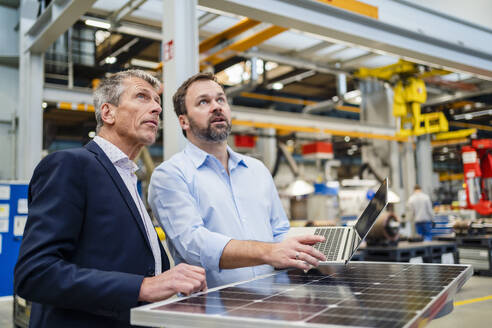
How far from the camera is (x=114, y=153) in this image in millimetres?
1685

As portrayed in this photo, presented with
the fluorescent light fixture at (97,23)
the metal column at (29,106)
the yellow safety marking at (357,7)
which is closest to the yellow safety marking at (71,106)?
the metal column at (29,106)

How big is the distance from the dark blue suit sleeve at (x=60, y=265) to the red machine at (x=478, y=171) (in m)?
8.58

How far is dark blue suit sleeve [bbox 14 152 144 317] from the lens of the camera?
4.31ft

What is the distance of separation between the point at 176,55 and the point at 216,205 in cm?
166

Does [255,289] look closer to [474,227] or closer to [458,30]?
[458,30]

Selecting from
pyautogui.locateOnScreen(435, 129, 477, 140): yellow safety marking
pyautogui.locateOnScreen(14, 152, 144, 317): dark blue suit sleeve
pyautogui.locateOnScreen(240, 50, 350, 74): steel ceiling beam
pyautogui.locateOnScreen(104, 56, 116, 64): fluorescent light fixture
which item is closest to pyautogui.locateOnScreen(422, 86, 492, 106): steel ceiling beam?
pyautogui.locateOnScreen(435, 129, 477, 140): yellow safety marking

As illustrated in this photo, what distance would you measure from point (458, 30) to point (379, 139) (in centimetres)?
701

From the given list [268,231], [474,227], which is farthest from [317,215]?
[268,231]

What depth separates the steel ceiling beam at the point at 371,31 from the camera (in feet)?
13.9

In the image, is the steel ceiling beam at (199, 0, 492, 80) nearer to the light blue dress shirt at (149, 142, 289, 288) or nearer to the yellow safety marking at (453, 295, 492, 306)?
the light blue dress shirt at (149, 142, 289, 288)

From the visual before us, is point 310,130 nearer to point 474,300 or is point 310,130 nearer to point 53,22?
point 474,300

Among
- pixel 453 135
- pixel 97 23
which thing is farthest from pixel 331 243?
pixel 453 135

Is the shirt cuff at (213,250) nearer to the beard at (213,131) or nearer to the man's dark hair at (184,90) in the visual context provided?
the beard at (213,131)

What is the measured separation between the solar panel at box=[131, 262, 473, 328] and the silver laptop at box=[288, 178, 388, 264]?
0.16 metres
